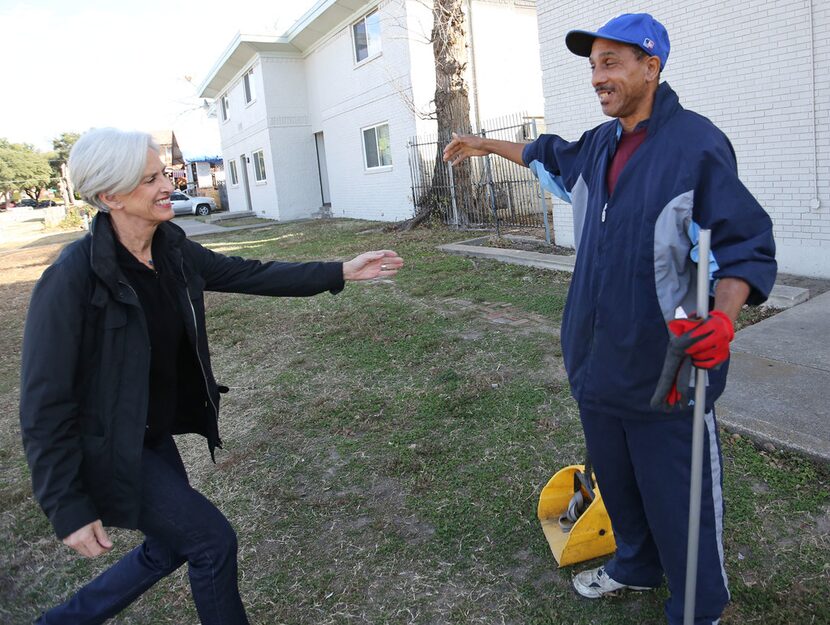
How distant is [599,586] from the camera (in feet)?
8.55

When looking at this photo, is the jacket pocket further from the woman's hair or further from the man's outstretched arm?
the man's outstretched arm

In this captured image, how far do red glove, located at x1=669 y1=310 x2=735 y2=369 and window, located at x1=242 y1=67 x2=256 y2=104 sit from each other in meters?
24.1

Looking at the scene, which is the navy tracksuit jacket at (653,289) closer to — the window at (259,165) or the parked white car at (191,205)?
the window at (259,165)

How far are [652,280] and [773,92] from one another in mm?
6200

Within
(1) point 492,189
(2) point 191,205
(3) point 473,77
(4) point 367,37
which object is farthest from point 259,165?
(1) point 492,189

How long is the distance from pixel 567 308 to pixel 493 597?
1.29 meters

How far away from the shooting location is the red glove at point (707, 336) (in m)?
1.69

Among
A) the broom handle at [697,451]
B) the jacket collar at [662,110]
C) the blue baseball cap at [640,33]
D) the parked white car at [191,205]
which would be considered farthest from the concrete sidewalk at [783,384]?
the parked white car at [191,205]

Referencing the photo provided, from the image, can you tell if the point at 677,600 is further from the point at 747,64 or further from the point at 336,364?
the point at 747,64

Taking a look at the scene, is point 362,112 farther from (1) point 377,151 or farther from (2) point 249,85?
(2) point 249,85

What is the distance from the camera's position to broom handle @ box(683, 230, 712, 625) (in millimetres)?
1729

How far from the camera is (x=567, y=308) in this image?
233cm

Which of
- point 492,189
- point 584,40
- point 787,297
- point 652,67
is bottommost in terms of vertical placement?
point 787,297

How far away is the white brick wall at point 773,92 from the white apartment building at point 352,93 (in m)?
8.02
